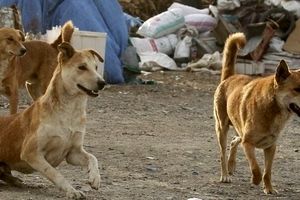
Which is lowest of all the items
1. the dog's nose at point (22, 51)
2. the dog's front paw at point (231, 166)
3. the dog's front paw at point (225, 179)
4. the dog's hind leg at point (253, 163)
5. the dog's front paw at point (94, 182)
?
the dog's front paw at point (231, 166)

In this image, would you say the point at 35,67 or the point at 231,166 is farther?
the point at 35,67

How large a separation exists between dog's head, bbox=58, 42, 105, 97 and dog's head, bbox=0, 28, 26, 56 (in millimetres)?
3575

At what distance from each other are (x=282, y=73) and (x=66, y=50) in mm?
1823

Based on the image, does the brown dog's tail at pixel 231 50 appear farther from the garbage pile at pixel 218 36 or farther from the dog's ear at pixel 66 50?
the garbage pile at pixel 218 36

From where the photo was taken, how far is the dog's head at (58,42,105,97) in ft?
22.1

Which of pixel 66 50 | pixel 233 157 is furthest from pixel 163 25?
pixel 66 50

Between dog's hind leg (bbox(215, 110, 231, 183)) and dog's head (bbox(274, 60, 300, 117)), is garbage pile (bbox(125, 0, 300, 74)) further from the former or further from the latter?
dog's head (bbox(274, 60, 300, 117))

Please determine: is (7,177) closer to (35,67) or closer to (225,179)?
(225,179)

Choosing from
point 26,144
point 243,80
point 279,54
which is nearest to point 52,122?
point 26,144

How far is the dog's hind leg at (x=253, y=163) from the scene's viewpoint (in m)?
7.36

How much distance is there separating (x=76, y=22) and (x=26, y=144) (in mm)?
8919

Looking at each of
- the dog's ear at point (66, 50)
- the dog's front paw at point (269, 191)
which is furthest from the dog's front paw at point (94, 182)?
the dog's front paw at point (269, 191)

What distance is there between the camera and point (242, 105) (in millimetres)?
7656

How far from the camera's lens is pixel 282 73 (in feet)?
24.4
